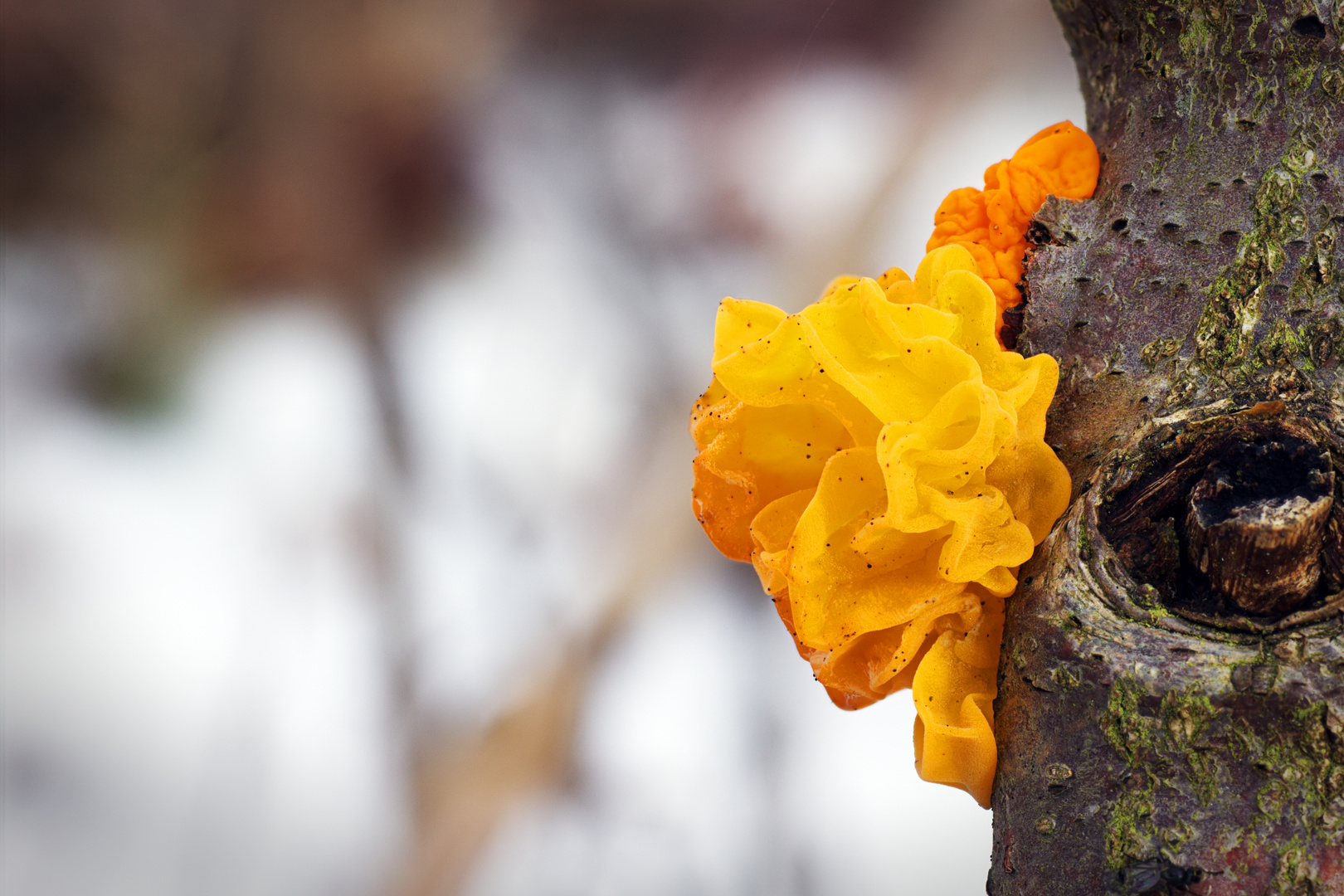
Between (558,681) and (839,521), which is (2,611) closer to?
(558,681)

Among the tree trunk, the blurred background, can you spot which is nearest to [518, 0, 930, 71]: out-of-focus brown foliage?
the blurred background

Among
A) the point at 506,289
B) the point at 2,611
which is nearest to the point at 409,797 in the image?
the point at 2,611

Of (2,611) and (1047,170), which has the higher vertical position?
(1047,170)

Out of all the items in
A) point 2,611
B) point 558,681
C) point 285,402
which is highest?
point 285,402

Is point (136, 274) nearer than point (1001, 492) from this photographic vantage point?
No

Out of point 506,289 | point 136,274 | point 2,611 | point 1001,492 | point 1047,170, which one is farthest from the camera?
point 506,289

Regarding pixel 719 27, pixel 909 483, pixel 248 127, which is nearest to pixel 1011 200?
pixel 909 483
